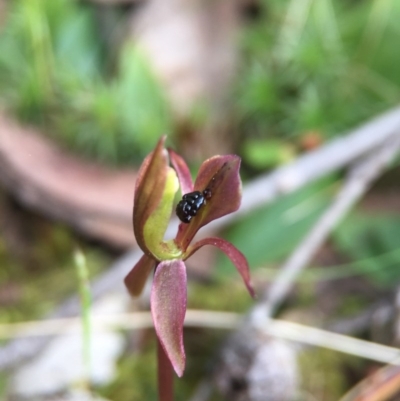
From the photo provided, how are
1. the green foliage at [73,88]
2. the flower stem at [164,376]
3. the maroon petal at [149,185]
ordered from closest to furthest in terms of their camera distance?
the maroon petal at [149,185], the flower stem at [164,376], the green foliage at [73,88]

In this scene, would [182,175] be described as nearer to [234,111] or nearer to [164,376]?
[164,376]

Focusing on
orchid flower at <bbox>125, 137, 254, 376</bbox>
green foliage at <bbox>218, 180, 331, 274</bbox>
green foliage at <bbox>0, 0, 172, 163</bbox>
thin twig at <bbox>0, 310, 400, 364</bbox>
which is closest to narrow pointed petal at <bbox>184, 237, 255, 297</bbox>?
orchid flower at <bbox>125, 137, 254, 376</bbox>

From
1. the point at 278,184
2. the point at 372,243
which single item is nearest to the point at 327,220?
the point at 278,184

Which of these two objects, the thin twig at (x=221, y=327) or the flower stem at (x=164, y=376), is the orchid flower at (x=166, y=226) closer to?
the flower stem at (x=164, y=376)

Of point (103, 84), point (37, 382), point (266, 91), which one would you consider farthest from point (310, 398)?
point (103, 84)

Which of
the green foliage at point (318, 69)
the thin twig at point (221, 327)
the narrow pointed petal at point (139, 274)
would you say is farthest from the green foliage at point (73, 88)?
the narrow pointed petal at point (139, 274)

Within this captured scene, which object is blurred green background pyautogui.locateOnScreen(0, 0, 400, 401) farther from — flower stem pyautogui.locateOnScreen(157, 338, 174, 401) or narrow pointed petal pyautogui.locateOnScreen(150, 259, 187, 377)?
narrow pointed petal pyautogui.locateOnScreen(150, 259, 187, 377)

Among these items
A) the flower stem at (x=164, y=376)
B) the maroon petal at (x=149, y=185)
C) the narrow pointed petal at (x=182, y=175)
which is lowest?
the flower stem at (x=164, y=376)
